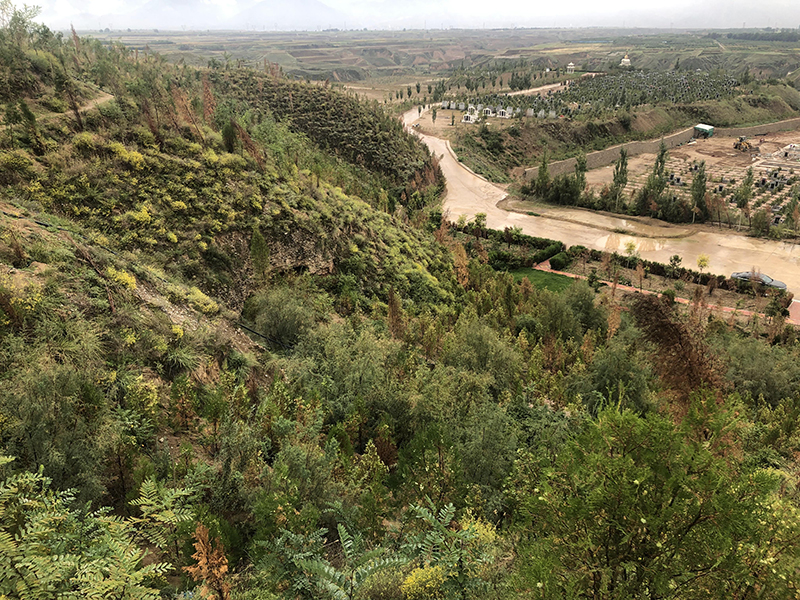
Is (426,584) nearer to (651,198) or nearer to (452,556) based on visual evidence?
(452,556)

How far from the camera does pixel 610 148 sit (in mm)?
80562

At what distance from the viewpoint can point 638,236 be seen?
168ft

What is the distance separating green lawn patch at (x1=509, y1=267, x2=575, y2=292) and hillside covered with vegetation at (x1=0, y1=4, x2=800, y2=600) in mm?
10673

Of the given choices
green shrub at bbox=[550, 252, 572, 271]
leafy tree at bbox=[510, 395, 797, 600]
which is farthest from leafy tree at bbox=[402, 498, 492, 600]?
green shrub at bbox=[550, 252, 572, 271]

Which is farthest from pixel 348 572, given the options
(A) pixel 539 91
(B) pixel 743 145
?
(A) pixel 539 91

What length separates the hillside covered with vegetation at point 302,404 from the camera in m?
5.73

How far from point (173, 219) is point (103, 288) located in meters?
6.82

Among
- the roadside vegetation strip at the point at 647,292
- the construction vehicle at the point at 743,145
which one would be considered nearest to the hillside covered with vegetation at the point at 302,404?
the roadside vegetation strip at the point at 647,292

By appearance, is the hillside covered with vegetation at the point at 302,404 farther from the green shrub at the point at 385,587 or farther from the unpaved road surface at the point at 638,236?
the unpaved road surface at the point at 638,236

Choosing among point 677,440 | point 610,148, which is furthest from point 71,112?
point 610,148

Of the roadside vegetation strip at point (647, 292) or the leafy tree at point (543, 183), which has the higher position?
the leafy tree at point (543, 183)

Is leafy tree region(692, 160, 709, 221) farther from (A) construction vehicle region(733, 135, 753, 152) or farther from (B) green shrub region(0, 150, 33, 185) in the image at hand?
(B) green shrub region(0, 150, 33, 185)

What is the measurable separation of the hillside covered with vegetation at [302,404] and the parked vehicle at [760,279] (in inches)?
384

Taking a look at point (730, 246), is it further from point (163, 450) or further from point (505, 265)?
point (163, 450)
